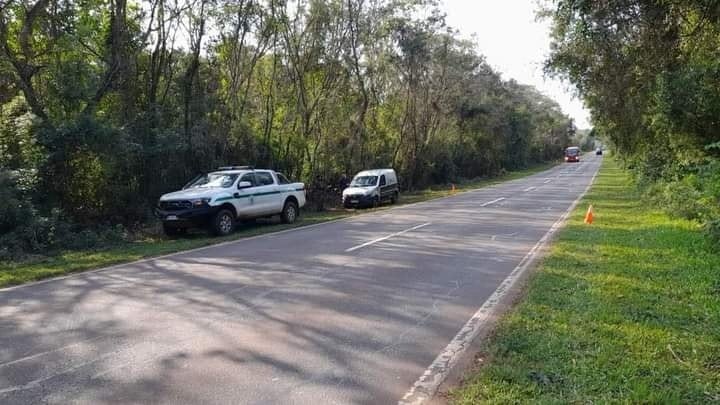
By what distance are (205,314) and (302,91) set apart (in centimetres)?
1995

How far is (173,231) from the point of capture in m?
15.5

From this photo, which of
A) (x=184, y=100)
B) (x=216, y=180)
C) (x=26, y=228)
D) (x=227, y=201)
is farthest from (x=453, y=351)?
(x=184, y=100)

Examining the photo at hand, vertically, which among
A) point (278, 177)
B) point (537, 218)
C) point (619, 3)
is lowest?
point (537, 218)

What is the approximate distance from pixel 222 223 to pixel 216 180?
1.69 meters

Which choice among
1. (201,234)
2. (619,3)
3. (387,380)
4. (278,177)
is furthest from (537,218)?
(387,380)

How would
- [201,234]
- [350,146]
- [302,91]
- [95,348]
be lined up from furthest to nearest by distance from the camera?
[350,146], [302,91], [201,234], [95,348]

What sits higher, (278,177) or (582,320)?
(278,177)

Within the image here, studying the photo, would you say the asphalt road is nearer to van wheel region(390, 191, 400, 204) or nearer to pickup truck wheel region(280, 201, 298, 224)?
pickup truck wheel region(280, 201, 298, 224)

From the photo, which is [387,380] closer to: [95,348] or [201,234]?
[95,348]

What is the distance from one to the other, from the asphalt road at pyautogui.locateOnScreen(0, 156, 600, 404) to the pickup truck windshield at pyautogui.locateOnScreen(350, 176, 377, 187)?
13812 mm

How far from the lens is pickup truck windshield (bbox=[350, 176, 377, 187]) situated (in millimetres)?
26275

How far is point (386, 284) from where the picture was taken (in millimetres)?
8734

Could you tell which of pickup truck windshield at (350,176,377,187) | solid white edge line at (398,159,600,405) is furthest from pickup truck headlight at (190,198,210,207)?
pickup truck windshield at (350,176,377,187)

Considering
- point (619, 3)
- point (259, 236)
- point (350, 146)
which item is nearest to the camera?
point (619, 3)
